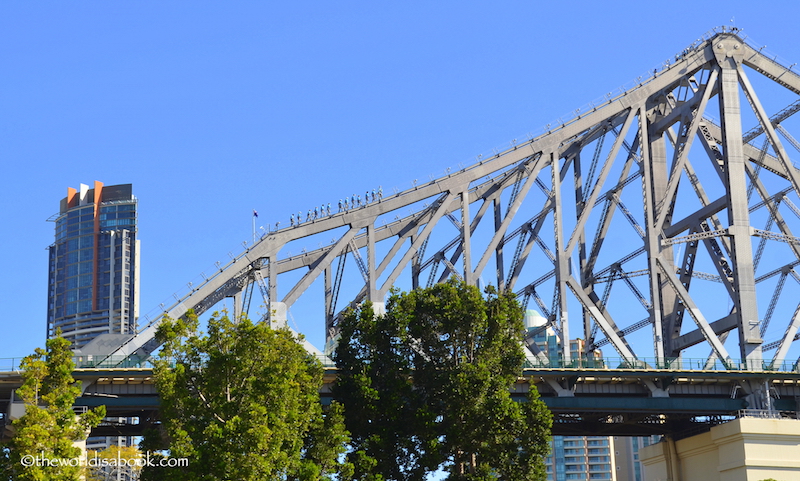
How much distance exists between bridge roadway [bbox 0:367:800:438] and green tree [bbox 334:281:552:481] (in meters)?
8.37

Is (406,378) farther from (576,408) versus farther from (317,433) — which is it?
(576,408)

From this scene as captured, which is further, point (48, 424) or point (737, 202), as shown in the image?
point (737, 202)

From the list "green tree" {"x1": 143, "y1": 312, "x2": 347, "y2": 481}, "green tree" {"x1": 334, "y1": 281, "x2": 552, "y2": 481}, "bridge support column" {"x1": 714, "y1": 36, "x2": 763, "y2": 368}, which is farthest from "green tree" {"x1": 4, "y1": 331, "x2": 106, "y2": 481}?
"bridge support column" {"x1": 714, "y1": 36, "x2": 763, "y2": 368}

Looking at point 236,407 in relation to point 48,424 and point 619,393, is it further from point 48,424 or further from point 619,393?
point 619,393

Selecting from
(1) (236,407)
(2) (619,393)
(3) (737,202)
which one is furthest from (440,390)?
(3) (737,202)

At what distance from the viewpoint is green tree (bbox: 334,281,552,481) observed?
236ft

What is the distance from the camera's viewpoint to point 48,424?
2322 inches

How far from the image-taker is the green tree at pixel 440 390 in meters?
72.0

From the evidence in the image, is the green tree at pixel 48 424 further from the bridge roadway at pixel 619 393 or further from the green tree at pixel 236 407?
the bridge roadway at pixel 619 393

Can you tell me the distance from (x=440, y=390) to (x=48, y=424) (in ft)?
86.9

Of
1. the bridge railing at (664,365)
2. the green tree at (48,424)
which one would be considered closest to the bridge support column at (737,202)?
the bridge railing at (664,365)

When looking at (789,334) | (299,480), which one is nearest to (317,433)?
(299,480)

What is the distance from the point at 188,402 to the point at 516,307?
2568cm

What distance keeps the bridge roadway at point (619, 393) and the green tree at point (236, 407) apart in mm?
17963
